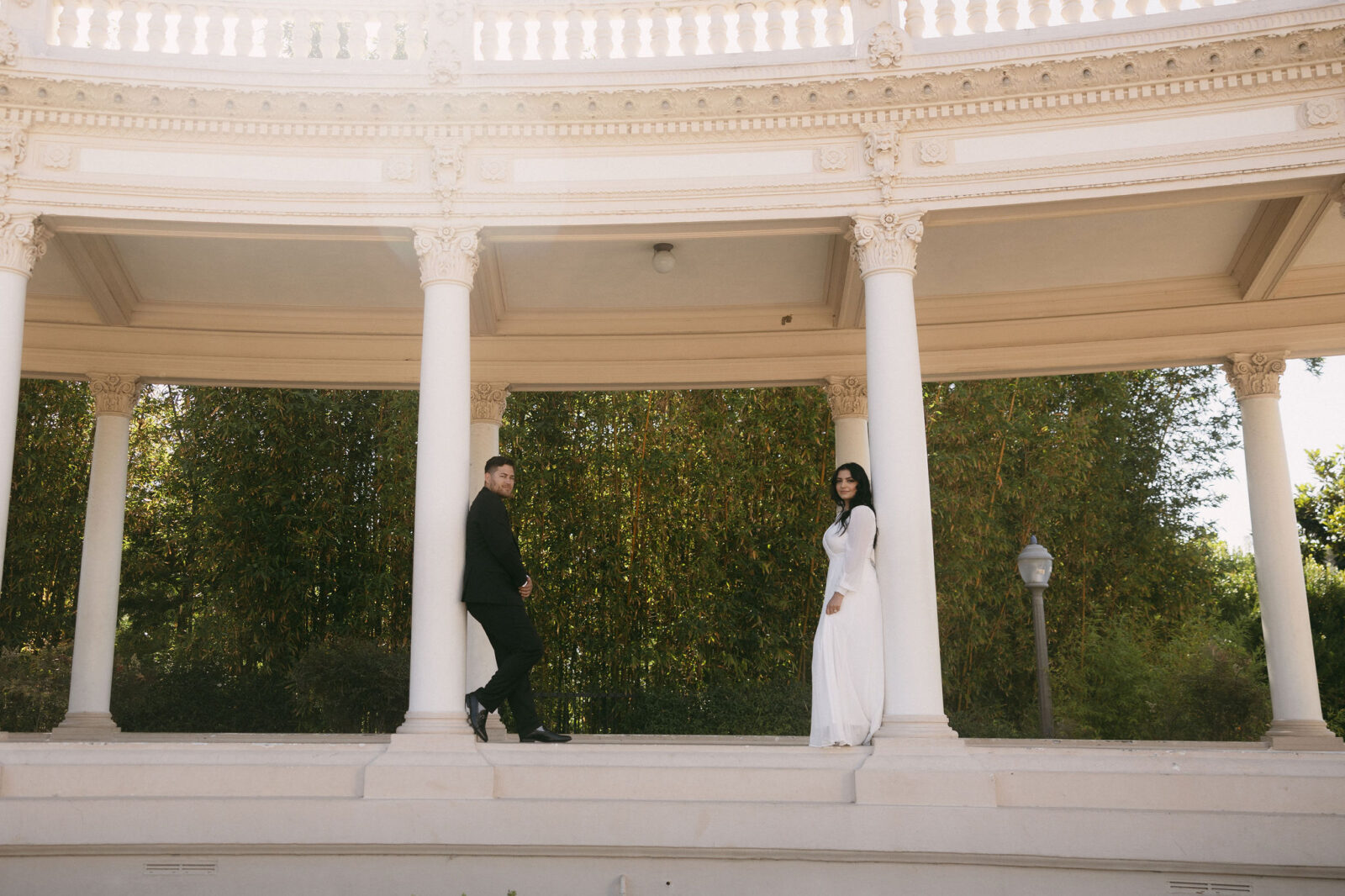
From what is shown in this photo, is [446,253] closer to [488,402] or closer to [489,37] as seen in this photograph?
[489,37]

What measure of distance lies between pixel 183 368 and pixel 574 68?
6.68 metres

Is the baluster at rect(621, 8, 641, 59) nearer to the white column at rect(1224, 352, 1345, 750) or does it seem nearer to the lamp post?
the lamp post

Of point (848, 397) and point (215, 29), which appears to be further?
point (848, 397)

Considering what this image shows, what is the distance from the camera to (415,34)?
10773mm

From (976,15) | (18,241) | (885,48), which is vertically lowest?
(18,241)

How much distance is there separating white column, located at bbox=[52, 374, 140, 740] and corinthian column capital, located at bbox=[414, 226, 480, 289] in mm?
5544

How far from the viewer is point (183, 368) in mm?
13805

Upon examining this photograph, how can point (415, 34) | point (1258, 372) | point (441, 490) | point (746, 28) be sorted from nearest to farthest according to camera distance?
point (441, 490) → point (746, 28) → point (415, 34) → point (1258, 372)

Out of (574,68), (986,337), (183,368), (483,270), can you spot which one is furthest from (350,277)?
(986,337)

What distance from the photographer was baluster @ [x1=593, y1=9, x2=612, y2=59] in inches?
413

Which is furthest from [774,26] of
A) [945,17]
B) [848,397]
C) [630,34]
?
[848,397]

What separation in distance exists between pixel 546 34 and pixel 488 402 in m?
4.74

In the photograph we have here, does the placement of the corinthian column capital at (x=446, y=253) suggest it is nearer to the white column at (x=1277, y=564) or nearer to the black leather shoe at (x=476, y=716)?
the black leather shoe at (x=476, y=716)

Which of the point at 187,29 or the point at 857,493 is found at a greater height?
the point at 187,29
